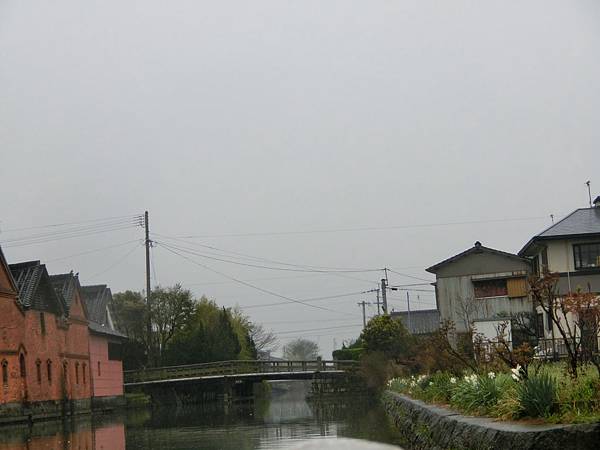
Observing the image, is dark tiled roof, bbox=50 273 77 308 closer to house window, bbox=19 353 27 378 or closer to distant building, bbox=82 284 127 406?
distant building, bbox=82 284 127 406

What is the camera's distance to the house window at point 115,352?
62225 mm

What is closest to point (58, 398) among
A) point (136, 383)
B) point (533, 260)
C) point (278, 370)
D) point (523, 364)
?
point (136, 383)

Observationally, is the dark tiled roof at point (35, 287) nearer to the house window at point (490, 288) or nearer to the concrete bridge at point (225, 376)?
the concrete bridge at point (225, 376)

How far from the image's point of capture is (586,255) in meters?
38.4

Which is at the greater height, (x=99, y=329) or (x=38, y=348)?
(x=99, y=329)

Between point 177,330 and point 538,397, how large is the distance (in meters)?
63.0

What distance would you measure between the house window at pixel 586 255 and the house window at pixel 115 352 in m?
35.1

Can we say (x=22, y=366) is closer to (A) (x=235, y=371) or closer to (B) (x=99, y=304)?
(B) (x=99, y=304)

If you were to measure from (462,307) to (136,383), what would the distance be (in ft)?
77.5

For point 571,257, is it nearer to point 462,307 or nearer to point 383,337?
point 462,307

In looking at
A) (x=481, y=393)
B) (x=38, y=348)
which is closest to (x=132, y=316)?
(x=38, y=348)

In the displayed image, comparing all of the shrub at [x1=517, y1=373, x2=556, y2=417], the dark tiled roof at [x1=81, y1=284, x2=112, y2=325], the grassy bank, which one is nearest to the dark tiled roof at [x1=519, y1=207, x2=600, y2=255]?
the grassy bank

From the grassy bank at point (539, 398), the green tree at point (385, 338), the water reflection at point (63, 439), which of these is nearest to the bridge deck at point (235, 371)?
the green tree at point (385, 338)

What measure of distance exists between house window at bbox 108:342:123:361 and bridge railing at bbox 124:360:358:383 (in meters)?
2.19
